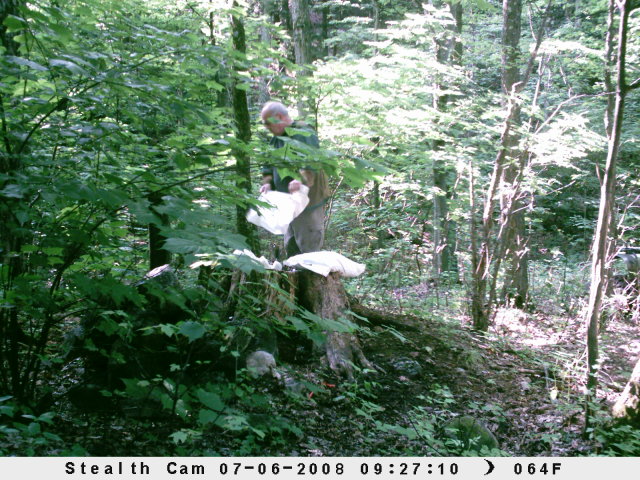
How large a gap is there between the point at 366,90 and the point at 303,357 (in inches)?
134

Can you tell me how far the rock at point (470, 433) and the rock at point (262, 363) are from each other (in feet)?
4.32

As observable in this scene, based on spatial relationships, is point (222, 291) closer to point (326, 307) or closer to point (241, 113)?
point (326, 307)

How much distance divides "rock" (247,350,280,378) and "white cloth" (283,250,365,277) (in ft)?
3.03

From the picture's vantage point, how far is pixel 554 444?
3.53 metres

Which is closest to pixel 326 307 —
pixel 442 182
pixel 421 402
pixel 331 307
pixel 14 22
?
pixel 331 307

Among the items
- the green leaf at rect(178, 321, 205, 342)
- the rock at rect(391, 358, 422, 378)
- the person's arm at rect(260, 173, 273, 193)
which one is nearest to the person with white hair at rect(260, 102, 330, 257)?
the person's arm at rect(260, 173, 273, 193)

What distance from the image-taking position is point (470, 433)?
321 cm

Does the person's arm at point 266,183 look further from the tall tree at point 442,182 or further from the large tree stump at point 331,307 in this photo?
the tall tree at point 442,182

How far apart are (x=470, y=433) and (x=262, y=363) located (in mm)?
1579

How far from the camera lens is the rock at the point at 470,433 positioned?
3181 mm

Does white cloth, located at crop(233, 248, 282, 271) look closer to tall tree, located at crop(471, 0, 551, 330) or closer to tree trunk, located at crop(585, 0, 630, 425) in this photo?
tree trunk, located at crop(585, 0, 630, 425)

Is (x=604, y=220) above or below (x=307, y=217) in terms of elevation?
above
